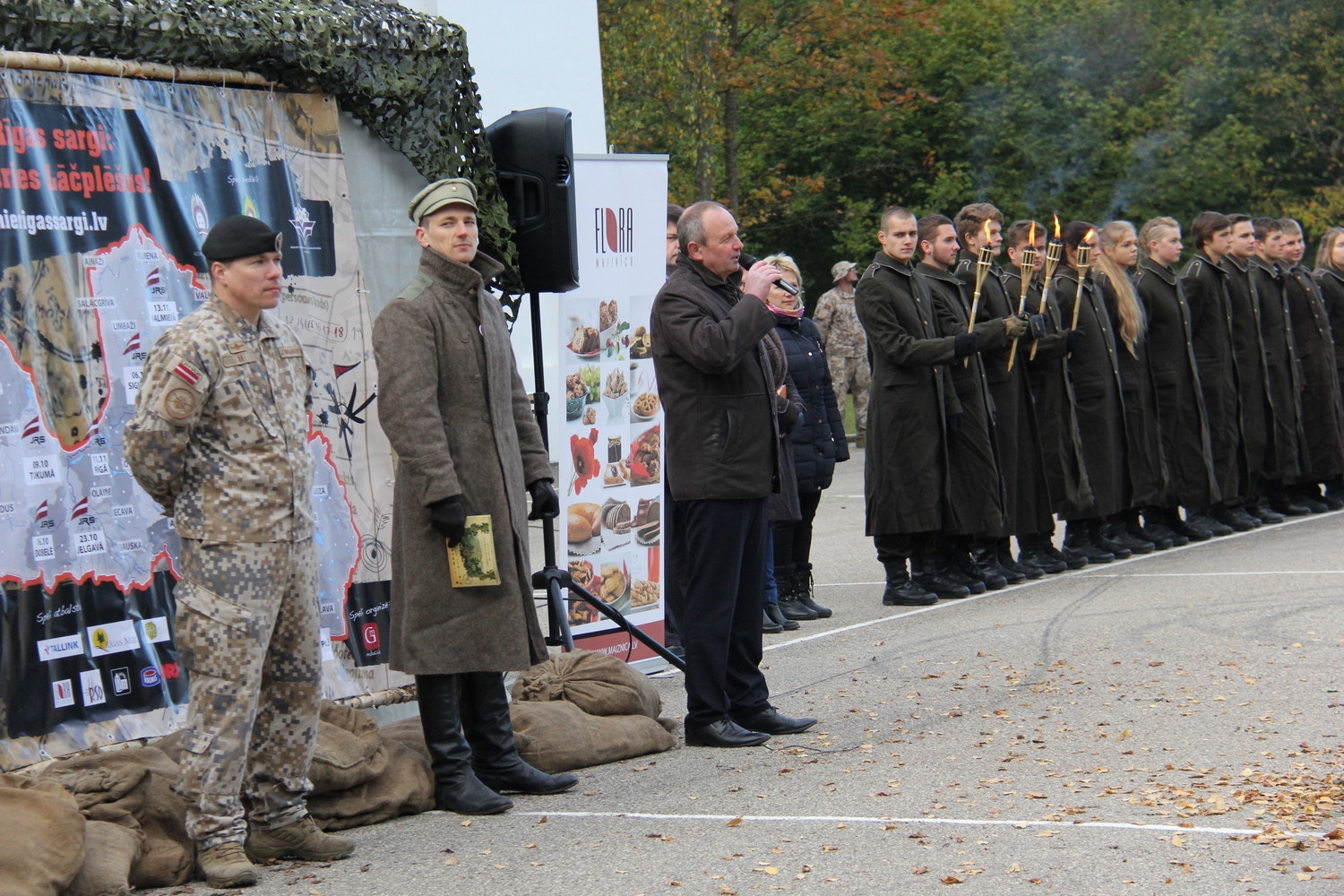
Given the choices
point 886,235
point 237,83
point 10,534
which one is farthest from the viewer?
point 886,235

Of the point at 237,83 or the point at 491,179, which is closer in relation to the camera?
the point at 237,83

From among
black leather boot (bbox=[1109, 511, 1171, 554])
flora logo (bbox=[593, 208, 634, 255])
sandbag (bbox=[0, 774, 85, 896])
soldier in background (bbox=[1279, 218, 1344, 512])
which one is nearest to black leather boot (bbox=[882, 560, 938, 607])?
black leather boot (bbox=[1109, 511, 1171, 554])

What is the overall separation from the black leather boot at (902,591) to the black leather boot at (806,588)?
0.42 metres

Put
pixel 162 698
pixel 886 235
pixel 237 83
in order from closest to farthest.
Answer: pixel 162 698
pixel 237 83
pixel 886 235

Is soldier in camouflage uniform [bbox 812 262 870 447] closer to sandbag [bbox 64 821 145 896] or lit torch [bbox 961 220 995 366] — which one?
lit torch [bbox 961 220 995 366]

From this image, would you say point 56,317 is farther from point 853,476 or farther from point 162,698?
point 853,476

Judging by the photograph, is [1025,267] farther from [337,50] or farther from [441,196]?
[441,196]

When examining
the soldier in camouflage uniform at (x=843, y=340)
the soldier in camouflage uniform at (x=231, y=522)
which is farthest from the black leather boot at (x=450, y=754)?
the soldier in camouflage uniform at (x=843, y=340)

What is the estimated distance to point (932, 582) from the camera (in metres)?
10.6

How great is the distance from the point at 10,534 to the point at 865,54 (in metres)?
23.7

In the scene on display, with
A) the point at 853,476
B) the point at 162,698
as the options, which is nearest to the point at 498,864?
the point at 162,698

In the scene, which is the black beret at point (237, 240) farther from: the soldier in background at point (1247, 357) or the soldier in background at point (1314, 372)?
the soldier in background at point (1314, 372)

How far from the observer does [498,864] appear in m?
5.43

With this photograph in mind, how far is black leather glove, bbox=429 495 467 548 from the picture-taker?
589cm
